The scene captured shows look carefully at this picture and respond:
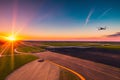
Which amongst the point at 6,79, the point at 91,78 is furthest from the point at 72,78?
the point at 6,79

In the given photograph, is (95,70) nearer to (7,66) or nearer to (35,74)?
(35,74)

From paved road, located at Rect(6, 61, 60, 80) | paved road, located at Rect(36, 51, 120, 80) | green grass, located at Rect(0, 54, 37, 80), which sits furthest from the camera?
green grass, located at Rect(0, 54, 37, 80)

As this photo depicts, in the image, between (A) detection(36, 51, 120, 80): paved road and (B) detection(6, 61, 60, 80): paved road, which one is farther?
(A) detection(36, 51, 120, 80): paved road

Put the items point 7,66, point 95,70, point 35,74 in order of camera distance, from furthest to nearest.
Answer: point 7,66, point 95,70, point 35,74

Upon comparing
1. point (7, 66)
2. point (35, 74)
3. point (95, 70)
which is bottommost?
point (95, 70)

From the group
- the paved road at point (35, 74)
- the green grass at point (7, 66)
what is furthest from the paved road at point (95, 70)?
the green grass at point (7, 66)

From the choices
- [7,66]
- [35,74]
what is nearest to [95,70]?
[35,74]

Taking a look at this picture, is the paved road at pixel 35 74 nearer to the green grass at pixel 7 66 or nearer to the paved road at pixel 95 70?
the green grass at pixel 7 66

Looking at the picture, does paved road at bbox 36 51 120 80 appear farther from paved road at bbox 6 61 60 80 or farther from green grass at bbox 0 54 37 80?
green grass at bbox 0 54 37 80

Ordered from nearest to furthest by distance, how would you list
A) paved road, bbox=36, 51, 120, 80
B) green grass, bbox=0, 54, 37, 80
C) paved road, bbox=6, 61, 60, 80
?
paved road, bbox=6, 61, 60, 80, paved road, bbox=36, 51, 120, 80, green grass, bbox=0, 54, 37, 80

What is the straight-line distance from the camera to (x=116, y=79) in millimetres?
13406

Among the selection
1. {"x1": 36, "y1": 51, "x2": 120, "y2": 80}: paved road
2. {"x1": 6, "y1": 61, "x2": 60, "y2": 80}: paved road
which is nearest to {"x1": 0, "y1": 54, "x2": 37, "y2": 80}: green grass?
{"x1": 6, "y1": 61, "x2": 60, "y2": 80}: paved road

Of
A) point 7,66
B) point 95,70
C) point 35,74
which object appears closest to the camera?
point 35,74

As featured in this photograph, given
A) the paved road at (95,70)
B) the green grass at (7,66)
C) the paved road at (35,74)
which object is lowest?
the paved road at (95,70)
